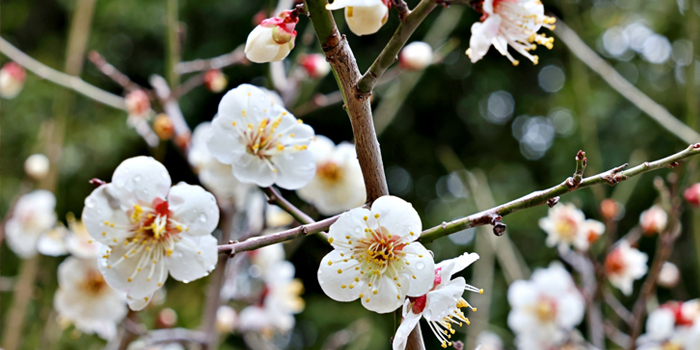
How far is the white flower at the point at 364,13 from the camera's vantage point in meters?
0.36

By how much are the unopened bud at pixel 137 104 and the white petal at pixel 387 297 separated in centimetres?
73

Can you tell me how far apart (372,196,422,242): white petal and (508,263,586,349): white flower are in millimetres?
840

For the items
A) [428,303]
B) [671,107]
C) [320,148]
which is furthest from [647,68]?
[428,303]

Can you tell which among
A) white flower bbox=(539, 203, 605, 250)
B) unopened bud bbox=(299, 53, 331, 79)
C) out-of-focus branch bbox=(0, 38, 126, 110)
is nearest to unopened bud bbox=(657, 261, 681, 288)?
white flower bbox=(539, 203, 605, 250)

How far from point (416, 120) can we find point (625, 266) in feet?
8.34

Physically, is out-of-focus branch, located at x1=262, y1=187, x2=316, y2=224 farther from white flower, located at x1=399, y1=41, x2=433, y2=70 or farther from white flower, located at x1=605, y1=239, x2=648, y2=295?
white flower, located at x1=605, y1=239, x2=648, y2=295

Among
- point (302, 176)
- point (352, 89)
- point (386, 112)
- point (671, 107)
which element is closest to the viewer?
point (352, 89)

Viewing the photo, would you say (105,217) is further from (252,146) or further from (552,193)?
(552,193)

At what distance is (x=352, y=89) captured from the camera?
1.19 feet

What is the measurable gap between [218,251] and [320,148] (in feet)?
1.11

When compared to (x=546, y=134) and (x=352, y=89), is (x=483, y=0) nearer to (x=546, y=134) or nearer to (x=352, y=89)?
(x=352, y=89)

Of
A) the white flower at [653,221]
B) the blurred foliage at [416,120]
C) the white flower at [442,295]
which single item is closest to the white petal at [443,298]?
the white flower at [442,295]

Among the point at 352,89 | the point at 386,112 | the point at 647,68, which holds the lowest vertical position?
the point at 352,89

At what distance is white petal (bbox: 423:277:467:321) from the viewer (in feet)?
1.30
